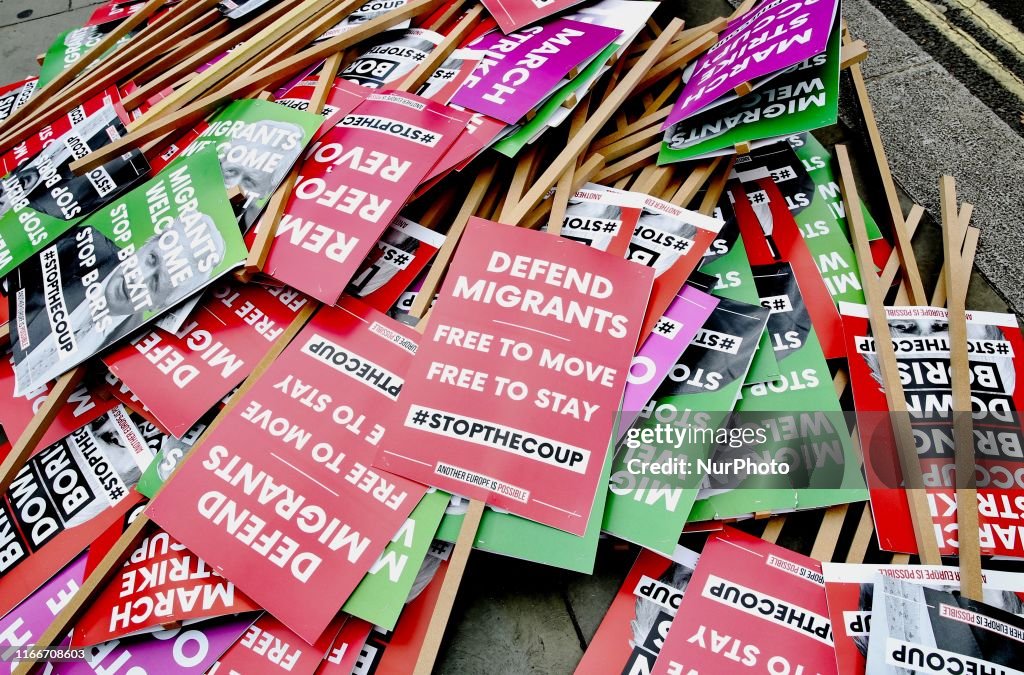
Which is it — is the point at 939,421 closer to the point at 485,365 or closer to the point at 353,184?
the point at 485,365

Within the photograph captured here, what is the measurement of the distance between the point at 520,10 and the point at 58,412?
1812 mm

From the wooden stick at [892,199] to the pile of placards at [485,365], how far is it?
0.05 ft

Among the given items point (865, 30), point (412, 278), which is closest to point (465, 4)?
point (412, 278)

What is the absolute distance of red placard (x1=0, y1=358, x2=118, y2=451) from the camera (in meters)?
1.87

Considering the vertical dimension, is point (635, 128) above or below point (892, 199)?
above

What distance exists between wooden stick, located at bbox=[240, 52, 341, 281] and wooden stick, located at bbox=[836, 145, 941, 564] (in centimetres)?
160

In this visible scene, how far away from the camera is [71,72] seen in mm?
2633

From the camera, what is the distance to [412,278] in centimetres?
198

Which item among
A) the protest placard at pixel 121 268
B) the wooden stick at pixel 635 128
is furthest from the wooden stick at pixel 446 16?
the protest placard at pixel 121 268

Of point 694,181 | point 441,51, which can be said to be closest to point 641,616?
point 694,181

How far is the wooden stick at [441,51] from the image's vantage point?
7.35ft

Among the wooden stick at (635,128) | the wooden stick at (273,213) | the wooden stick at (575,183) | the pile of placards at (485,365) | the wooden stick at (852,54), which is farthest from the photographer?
the wooden stick at (635,128)

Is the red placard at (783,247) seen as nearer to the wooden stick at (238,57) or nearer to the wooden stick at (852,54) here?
the wooden stick at (852,54)

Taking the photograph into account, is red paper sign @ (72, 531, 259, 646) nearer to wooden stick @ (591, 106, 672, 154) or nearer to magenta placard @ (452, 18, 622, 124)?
magenta placard @ (452, 18, 622, 124)
